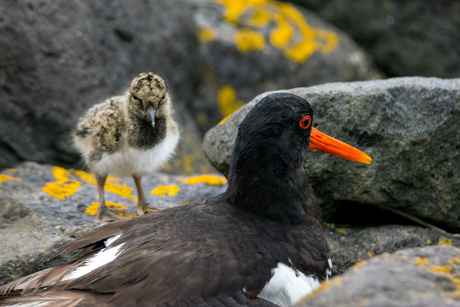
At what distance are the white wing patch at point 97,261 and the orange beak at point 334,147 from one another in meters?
1.57

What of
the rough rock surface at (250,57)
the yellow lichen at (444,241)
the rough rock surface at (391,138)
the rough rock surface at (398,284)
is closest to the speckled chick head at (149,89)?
the rough rock surface at (391,138)

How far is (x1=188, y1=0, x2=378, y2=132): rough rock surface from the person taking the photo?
7531mm

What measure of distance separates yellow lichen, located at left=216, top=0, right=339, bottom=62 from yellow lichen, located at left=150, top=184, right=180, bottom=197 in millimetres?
3288

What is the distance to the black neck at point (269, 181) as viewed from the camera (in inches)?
130

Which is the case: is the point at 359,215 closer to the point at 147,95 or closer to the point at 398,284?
the point at 147,95

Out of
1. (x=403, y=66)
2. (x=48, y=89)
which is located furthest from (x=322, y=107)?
(x=403, y=66)

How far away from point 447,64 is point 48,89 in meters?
6.33

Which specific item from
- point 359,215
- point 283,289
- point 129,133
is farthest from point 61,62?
point 283,289

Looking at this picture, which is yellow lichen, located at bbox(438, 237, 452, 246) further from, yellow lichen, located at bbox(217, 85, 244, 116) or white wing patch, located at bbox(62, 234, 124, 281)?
yellow lichen, located at bbox(217, 85, 244, 116)

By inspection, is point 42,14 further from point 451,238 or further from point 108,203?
point 451,238

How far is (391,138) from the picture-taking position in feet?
12.4

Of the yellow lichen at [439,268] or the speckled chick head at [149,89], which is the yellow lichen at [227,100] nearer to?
the speckled chick head at [149,89]

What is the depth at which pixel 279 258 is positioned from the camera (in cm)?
296

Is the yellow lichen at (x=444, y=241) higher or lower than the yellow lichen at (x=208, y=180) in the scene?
lower
